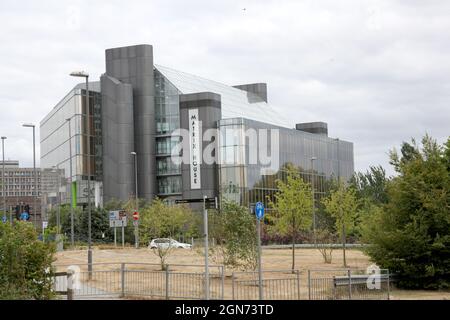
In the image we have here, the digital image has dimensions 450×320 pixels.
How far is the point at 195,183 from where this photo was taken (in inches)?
3708

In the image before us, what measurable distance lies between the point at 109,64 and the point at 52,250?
278 feet

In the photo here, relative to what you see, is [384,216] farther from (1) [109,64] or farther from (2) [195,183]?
(1) [109,64]

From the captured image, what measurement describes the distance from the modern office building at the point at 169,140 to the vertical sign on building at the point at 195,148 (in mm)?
122

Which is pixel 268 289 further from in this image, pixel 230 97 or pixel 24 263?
pixel 230 97

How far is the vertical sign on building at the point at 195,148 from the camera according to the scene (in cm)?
9425

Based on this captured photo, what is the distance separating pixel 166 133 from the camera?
101000mm

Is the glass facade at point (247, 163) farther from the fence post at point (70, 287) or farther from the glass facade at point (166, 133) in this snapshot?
the fence post at point (70, 287)

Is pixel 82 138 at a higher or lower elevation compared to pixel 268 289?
higher

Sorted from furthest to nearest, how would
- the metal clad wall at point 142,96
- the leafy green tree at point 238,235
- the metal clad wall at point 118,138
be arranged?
the metal clad wall at point 142,96
the metal clad wall at point 118,138
the leafy green tree at point 238,235

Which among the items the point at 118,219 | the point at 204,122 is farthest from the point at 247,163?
the point at 118,219

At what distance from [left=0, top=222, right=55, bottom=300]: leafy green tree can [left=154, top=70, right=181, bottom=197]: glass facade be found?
263ft

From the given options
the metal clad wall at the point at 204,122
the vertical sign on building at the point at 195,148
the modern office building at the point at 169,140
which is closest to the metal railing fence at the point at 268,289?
the modern office building at the point at 169,140

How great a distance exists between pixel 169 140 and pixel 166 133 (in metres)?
1.28

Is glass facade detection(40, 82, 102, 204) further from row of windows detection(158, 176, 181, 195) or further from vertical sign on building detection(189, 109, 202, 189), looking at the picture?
vertical sign on building detection(189, 109, 202, 189)
